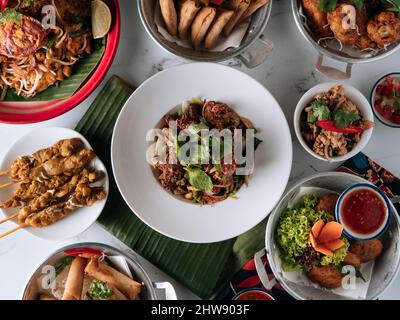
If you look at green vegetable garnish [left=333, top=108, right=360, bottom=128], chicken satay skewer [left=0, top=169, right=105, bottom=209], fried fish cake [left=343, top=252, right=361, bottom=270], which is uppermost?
green vegetable garnish [left=333, top=108, right=360, bottom=128]

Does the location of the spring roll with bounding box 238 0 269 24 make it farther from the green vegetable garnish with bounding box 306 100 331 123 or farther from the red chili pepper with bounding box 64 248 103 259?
the red chili pepper with bounding box 64 248 103 259

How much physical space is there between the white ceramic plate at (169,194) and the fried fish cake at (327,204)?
25 cm

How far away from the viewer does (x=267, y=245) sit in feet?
7.43

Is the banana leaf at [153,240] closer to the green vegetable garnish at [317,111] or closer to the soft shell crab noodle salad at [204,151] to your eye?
the soft shell crab noodle salad at [204,151]

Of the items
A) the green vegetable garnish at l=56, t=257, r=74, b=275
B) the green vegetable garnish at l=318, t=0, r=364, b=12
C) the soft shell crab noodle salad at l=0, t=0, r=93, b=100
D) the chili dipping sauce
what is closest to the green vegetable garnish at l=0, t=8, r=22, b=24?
the soft shell crab noodle salad at l=0, t=0, r=93, b=100

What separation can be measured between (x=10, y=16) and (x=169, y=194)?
1.06 m

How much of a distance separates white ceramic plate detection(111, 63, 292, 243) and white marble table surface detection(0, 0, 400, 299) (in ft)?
0.80

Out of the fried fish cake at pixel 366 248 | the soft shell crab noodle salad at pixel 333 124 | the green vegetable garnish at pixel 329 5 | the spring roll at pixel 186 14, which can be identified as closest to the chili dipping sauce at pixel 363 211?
the fried fish cake at pixel 366 248

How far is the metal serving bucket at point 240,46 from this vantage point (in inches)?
85.6

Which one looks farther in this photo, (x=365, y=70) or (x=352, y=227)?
(x=365, y=70)

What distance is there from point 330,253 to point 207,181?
655 mm

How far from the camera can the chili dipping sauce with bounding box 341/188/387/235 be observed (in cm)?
225
